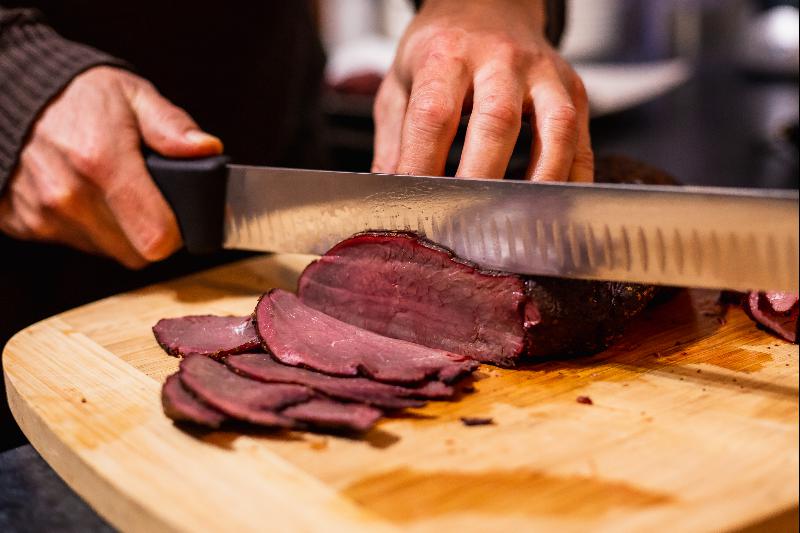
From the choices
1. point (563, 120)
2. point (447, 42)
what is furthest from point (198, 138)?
point (563, 120)

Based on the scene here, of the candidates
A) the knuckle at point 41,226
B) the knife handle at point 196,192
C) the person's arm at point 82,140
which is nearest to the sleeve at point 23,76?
the person's arm at point 82,140

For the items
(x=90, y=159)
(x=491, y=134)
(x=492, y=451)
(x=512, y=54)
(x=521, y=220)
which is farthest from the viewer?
(x=90, y=159)

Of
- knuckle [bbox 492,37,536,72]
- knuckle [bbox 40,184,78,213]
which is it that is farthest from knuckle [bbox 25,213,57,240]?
knuckle [bbox 492,37,536,72]

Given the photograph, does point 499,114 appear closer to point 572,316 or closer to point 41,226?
point 572,316

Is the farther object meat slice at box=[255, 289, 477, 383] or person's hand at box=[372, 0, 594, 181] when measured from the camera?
person's hand at box=[372, 0, 594, 181]

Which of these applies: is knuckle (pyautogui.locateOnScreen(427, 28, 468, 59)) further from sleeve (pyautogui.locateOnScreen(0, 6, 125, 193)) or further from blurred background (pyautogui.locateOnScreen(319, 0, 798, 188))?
blurred background (pyautogui.locateOnScreen(319, 0, 798, 188))

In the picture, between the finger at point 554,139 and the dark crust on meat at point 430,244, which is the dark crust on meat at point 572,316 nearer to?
the dark crust on meat at point 430,244

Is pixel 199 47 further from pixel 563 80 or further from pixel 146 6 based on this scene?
pixel 563 80
